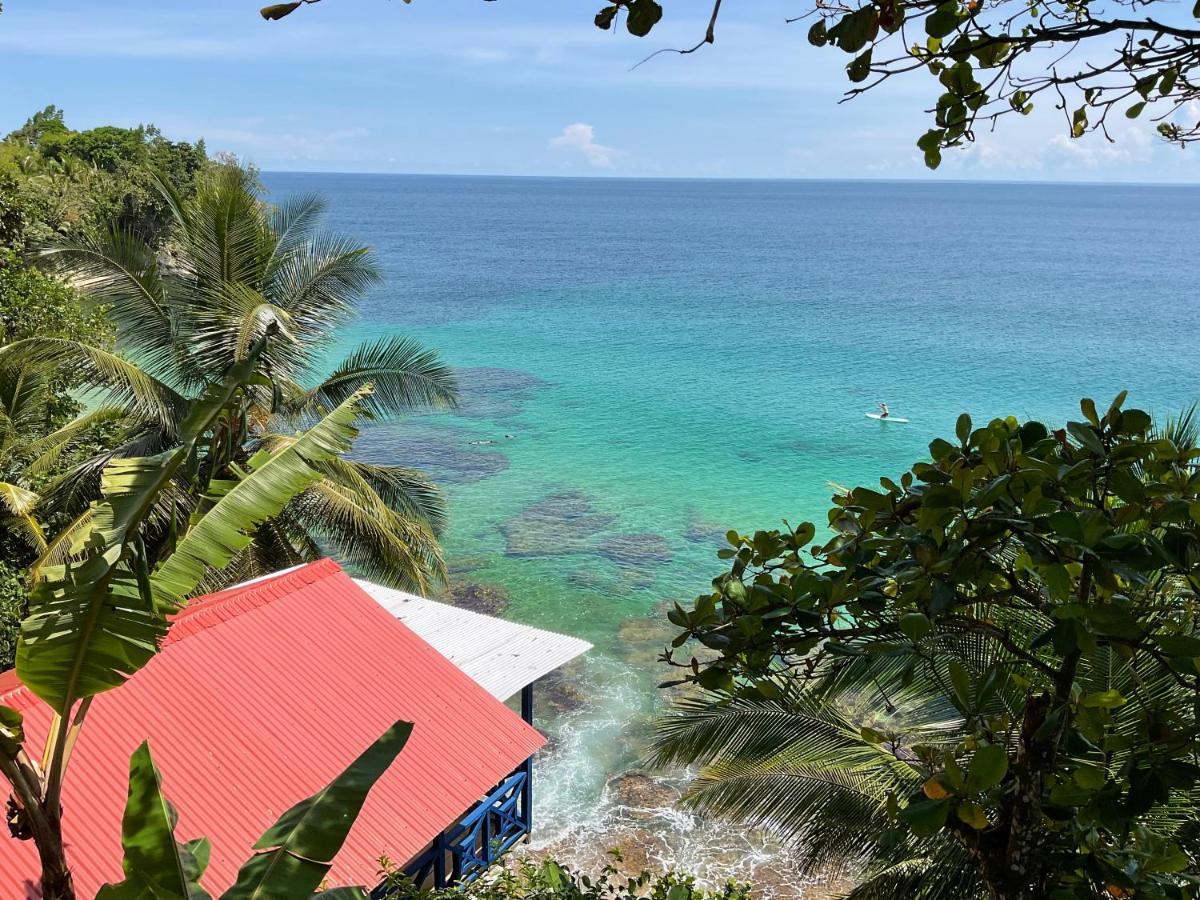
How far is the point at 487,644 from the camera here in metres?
11.7

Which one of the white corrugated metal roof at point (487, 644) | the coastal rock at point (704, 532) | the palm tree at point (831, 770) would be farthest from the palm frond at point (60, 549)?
the coastal rock at point (704, 532)

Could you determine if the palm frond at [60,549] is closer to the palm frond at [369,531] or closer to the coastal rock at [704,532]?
the palm frond at [369,531]

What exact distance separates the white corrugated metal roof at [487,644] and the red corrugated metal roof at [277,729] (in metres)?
1.48

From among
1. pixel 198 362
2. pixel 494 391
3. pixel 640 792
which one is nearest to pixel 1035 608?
pixel 198 362

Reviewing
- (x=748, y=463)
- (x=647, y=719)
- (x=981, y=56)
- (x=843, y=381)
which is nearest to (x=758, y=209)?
(x=843, y=381)

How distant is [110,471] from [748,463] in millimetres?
26346

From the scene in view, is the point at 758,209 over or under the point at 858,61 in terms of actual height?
over

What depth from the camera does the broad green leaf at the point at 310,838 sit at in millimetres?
3141

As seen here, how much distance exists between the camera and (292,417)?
1241 cm

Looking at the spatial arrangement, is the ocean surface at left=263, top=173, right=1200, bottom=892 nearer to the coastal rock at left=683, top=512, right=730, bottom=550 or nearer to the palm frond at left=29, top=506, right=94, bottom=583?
the coastal rock at left=683, top=512, right=730, bottom=550

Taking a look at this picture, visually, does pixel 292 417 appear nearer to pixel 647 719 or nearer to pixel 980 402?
pixel 647 719

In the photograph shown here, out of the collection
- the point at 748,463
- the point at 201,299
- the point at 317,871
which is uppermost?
the point at 201,299

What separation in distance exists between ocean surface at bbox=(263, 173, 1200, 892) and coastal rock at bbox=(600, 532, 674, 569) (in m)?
0.08

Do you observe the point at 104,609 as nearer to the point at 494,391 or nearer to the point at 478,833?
the point at 478,833
